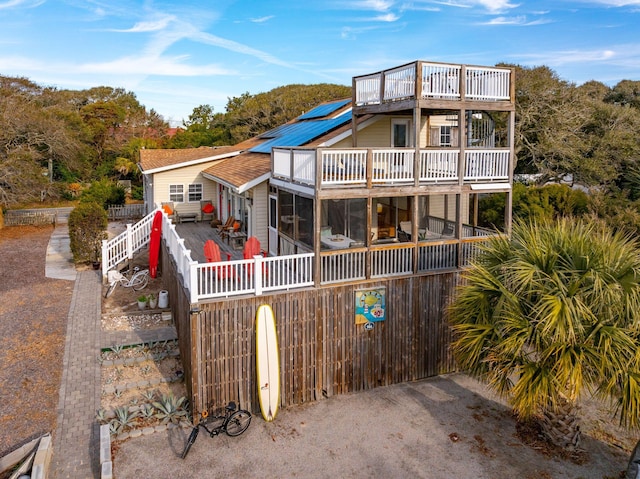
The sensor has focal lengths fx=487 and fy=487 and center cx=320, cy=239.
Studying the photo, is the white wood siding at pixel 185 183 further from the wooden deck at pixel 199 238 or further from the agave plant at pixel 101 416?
the agave plant at pixel 101 416

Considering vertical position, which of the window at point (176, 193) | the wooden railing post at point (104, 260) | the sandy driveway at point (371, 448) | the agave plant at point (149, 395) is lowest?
the sandy driveway at point (371, 448)

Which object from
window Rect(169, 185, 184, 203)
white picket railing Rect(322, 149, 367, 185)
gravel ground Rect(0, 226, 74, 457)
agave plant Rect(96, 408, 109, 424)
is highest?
white picket railing Rect(322, 149, 367, 185)

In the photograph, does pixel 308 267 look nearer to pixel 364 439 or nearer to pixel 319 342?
pixel 319 342

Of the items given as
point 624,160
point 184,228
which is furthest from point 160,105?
point 624,160

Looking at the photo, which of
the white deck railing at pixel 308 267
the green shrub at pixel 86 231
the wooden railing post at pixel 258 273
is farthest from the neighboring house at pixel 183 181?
the wooden railing post at pixel 258 273

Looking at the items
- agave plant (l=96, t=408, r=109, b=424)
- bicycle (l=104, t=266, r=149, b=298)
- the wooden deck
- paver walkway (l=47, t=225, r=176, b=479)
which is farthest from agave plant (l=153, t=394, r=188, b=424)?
bicycle (l=104, t=266, r=149, b=298)

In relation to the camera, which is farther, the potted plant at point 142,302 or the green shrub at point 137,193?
the green shrub at point 137,193

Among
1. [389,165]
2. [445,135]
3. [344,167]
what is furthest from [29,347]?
[445,135]

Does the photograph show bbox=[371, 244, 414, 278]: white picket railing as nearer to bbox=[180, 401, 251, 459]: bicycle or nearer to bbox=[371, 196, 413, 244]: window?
bbox=[371, 196, 413, 244]: window
